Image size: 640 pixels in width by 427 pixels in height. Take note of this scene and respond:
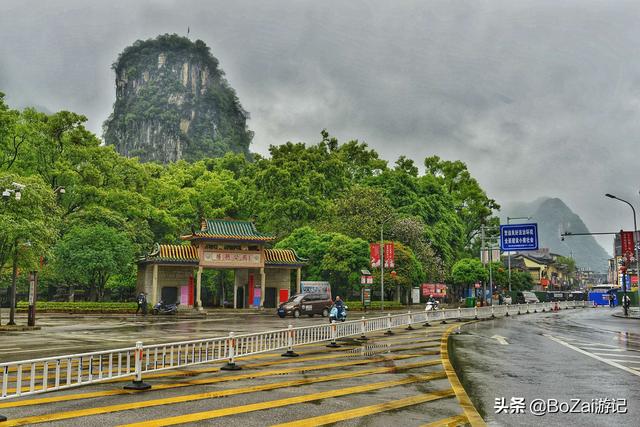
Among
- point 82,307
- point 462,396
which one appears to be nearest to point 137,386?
point 462,396

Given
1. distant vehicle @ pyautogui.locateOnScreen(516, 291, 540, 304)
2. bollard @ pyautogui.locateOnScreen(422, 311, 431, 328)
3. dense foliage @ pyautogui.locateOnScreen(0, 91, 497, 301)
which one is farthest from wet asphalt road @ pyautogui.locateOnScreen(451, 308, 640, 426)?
distant vehicle @ pyautogui.locateOnScreen(516, 291, 540, 304)

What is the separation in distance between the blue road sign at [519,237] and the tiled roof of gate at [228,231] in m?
19.5

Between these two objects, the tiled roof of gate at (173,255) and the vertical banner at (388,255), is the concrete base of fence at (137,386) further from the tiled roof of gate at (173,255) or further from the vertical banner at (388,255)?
the vertical banner at (388,255)

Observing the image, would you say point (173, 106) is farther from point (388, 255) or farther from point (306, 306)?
point (306, 306)

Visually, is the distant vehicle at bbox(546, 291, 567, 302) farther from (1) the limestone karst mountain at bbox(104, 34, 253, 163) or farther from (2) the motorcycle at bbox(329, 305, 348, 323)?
(1) the limestone karst mountain at bbox(104, 34, 253, 163)

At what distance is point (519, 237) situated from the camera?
38.8 meters

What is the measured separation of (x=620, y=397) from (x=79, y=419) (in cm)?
889

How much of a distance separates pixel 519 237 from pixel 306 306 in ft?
55.1

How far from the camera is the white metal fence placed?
8.70 meters

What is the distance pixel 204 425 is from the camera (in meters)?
6.92

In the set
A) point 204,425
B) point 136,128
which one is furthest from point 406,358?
point 136,128

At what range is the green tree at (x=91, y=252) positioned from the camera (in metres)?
37.9

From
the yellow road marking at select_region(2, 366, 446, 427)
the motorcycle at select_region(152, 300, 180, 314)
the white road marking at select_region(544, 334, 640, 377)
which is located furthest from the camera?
the motorcycle at select_region(152, 300, 180, 314)

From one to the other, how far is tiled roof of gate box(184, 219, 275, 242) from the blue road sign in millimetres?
19510
